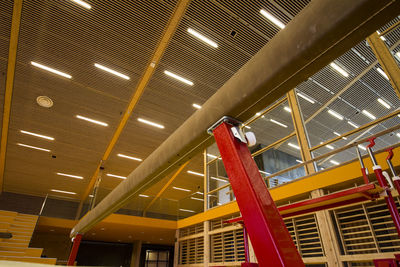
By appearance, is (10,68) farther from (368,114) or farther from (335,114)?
(368,114)

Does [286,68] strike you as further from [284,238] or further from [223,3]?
[223,3]

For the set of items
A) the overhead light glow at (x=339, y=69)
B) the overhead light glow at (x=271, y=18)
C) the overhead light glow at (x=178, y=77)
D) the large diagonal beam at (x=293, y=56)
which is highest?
the overhead light glow at (x=339, y=69)

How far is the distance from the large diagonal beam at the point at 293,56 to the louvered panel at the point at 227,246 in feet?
18.2

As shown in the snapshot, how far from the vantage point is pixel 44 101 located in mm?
7938

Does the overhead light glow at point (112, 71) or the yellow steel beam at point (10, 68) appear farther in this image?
the overhead light glow at point (112, 71)

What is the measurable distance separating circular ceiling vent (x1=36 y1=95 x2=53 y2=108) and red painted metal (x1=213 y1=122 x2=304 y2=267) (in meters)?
8.42

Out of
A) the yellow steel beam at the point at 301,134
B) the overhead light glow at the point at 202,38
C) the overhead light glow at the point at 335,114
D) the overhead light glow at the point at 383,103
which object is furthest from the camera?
the overhead light glow at the point at 335,114

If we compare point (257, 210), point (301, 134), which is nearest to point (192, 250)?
point (301, 134)

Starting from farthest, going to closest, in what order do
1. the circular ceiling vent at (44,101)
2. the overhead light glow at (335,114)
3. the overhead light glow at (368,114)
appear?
the overhead light glow at (335,114) → the overhead light glow at (368,114) → the circular ceiling vent at (44,101)

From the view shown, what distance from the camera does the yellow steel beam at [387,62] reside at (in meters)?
→ 4.23

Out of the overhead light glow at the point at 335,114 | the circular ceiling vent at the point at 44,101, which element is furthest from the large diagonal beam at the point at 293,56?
the overhead light glow at the point at 335,114

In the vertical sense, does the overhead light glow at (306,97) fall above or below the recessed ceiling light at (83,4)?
above

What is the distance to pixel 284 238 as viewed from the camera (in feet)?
3.78

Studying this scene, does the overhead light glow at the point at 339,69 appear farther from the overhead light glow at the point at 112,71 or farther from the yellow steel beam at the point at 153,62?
the overhead light glow at the point at 112,71
